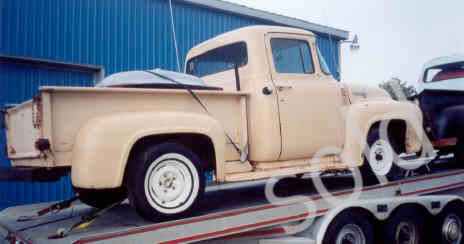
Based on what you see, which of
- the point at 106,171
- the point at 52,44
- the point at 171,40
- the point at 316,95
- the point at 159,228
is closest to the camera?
the point at 159,228

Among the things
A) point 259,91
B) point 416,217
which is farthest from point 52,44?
point 416,217

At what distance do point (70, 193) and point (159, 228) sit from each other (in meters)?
4.84

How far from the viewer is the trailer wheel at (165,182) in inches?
119

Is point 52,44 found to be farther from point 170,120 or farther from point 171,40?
point 170,120

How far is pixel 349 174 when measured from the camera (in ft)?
20.4

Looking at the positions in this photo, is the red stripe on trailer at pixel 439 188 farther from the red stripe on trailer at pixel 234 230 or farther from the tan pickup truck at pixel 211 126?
the red stripe on trailer at pixel 234 230

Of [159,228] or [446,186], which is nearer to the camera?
A: [159,228]

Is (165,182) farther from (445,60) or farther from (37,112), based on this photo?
(445,60)

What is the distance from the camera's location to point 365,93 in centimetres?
490

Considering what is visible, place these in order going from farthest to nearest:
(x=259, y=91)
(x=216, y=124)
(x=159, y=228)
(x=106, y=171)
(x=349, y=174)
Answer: (x=349, y=174) < (x=259, y=91) < (x=216, y=124) < (x=106, y=171) < (x=159, y=228)

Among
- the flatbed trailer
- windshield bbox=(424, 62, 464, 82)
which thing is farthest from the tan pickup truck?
windshield bbox=(424, 62, 464, 82)

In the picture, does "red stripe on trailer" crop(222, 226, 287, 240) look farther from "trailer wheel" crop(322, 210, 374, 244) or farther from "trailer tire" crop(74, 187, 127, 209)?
"trailer tire" crop(74, 187, 127, 209)

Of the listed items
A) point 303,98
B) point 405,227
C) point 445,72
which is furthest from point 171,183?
point 445,72

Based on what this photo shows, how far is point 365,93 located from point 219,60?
1833mm
